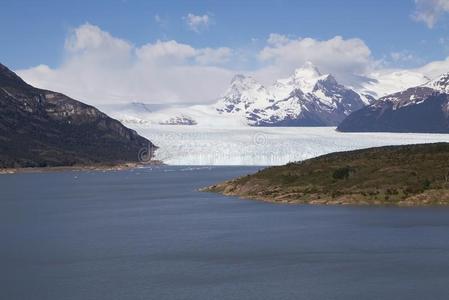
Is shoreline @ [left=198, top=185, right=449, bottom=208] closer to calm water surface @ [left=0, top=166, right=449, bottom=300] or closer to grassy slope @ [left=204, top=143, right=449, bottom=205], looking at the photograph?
grassy slope @ [left=204, top=143, right=449, bottom=205]

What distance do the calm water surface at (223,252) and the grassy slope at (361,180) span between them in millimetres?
5968

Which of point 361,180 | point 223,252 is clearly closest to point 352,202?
point 361,180

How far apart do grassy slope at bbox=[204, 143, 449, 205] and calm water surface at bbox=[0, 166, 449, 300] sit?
5.97 meters

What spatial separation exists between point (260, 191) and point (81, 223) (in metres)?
34.2

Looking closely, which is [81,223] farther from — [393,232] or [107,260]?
[393,232]

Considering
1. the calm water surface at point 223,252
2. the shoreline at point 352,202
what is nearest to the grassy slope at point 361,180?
the shoreline at point 352,202

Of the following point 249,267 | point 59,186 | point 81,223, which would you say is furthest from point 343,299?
point 59,186

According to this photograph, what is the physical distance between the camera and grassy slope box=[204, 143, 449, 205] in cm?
9450

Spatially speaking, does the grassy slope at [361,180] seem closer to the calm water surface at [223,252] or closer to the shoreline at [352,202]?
the shoreline at [352,202]

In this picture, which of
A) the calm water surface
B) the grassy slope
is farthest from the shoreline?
the calm water surface

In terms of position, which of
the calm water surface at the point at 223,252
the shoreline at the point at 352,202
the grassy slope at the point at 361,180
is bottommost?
the calm water surface at the point at 223,252

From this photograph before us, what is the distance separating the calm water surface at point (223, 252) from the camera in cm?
4766

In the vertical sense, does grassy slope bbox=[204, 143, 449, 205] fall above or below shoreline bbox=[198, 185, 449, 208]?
above

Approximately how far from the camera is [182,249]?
63.0 metres
